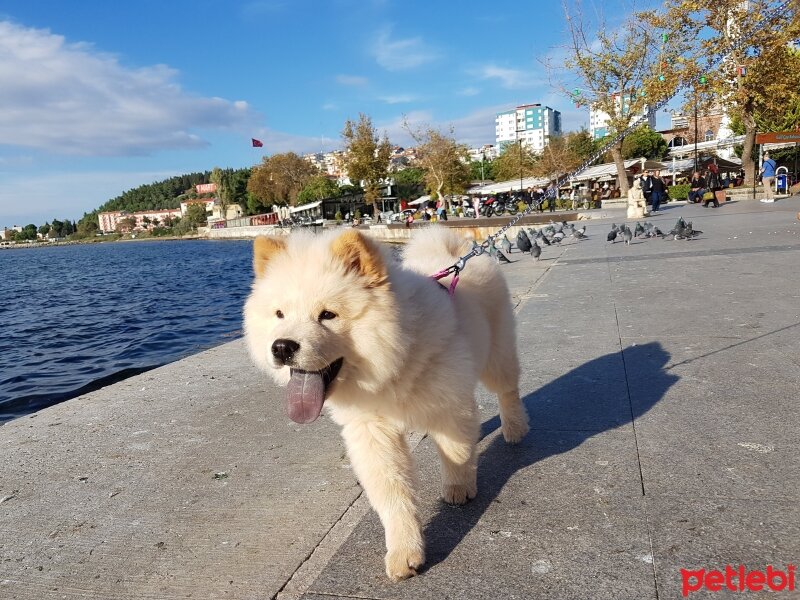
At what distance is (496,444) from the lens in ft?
11.9

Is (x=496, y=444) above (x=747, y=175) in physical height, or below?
below

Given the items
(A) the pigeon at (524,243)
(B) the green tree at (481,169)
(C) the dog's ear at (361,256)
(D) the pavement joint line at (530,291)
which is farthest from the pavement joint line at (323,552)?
(B) the green tree at (481,169)

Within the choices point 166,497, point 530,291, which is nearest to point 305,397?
point 166,497

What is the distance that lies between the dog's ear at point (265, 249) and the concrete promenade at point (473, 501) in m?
1.30

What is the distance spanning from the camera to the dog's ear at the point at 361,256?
2514 millimetres

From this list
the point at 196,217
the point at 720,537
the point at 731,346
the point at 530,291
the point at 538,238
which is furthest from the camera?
the point at 196,217

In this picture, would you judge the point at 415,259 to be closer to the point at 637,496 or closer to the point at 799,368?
the point at 637,496

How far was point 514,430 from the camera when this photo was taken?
3.57 metres

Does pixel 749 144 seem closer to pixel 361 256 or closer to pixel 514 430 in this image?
pixel 514 430

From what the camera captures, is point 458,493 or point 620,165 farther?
point 620,165

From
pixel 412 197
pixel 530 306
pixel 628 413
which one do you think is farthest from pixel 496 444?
pixel 412 197

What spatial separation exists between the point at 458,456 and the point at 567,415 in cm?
146

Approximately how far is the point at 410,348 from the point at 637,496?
1361 millimetres

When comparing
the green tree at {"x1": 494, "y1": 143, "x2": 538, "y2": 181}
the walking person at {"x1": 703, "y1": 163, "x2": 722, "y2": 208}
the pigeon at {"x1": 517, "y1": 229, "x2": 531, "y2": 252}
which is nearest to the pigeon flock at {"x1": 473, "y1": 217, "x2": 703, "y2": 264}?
the pigeon at {"x1": 517, "y1": 229, "x2": 531, "y2": 252}
